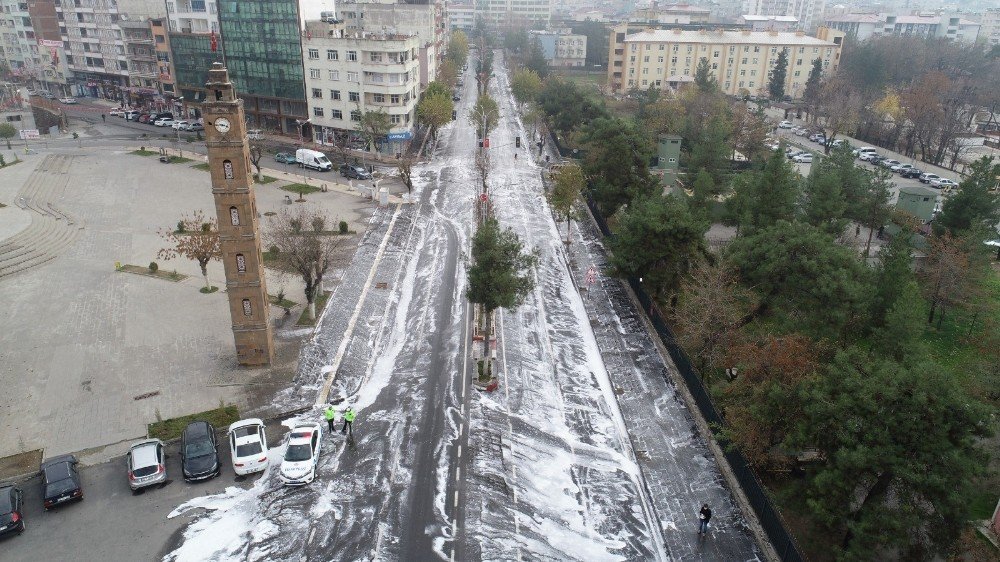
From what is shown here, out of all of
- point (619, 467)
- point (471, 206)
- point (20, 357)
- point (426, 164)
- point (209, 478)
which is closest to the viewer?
point (209, 478)

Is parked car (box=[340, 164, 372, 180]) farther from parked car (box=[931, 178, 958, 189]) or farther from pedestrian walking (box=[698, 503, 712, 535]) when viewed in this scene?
parked car (box=[931, 178, 958, 189])

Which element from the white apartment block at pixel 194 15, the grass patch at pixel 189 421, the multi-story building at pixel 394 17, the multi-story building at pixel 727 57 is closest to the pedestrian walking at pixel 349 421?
the grass patch at pixel 189 421

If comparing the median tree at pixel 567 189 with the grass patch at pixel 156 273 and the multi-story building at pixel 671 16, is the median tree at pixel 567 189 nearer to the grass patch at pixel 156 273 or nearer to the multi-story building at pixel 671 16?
the grass patch at pixel 156 273

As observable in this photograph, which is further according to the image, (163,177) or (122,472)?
(163,177)

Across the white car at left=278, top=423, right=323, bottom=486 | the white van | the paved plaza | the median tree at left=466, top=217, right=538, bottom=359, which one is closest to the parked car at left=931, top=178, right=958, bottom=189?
the median tree at left=466, top=217, right=538, bottom=359

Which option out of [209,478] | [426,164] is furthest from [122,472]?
[426,164]

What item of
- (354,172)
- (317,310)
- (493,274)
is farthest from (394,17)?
(493,274)

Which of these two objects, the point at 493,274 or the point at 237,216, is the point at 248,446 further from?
the point at 493,274

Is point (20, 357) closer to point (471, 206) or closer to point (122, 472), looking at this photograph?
point (122, 472)
